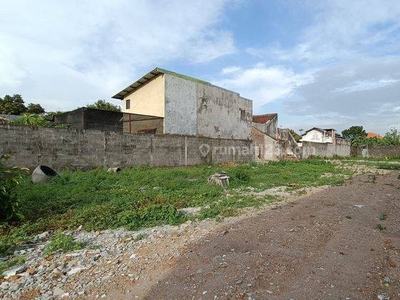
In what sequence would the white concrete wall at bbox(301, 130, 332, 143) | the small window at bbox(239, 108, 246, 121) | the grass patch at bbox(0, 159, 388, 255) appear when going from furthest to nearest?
the white concrete wall at bbox(301, 130, 332, 143), the small window at bbox(239, 108, 246, 121), the grass patch at bbox(0, 159, 388, 255)

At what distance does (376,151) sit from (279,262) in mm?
43485

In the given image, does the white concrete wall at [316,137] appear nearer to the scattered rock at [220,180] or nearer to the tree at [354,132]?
the tree at [354,132]

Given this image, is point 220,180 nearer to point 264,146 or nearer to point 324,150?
point 264,146

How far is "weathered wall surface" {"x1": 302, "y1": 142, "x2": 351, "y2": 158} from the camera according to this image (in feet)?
105

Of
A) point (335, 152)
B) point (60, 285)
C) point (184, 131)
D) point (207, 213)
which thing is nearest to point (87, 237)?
point (60, 285)

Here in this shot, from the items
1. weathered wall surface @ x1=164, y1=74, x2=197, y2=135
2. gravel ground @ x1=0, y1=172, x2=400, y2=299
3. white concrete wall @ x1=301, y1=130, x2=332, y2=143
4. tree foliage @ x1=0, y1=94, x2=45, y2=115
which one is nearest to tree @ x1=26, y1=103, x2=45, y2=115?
tree foliage @ x1=0, y1=94, x2=45, y2=115

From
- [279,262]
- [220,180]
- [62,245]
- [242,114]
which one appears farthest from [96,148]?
[242,114]

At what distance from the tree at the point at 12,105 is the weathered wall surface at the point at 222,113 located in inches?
863

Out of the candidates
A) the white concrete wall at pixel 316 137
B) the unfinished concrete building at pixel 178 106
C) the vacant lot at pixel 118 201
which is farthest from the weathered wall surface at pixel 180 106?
the white concrete wall at pixel 316 137

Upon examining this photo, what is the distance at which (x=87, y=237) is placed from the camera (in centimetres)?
473

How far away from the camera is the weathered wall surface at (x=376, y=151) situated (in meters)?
38.4

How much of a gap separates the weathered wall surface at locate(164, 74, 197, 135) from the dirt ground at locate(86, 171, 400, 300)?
1355cm

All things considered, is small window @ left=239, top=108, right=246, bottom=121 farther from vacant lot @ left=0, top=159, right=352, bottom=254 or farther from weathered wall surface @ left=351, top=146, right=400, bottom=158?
weathered wall surface @ left=351, top=146, right=400, bottom=158

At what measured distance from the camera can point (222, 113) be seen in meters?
22.8
